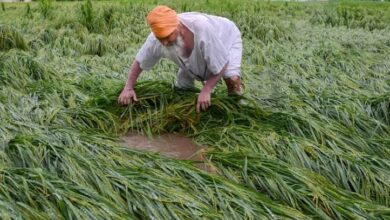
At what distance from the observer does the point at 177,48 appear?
396cm

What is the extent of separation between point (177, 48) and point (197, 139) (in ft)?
2.39

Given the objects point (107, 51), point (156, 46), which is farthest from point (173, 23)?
point (107, 51)

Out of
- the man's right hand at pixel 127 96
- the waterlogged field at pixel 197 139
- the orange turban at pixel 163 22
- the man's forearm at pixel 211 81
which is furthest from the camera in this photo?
the man's right hand at pixel 127 96

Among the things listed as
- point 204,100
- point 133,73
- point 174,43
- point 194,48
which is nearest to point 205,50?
point 194,48

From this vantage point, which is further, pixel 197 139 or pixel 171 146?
pixel 197 139

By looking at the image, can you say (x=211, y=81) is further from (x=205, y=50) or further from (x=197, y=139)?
(x=197, y=139)

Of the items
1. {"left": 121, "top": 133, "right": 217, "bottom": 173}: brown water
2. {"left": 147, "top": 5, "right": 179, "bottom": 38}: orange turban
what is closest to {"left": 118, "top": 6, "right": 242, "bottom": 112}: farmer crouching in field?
{"left": 147, "top": 5, "right": 179, "bottom": 38}: orange turban

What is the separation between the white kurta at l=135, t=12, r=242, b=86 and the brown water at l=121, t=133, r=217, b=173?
19.3 inches

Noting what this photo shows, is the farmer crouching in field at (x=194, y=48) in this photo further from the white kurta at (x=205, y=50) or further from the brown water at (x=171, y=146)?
the brown water at (x=171, y=146)

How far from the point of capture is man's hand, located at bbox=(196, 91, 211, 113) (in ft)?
13.8

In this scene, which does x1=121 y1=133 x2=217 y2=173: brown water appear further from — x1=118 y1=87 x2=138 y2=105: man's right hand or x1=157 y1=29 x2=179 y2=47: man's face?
x1=157 y1=29 x2=179 y2=47: man's face

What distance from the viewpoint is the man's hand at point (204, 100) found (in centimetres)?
419

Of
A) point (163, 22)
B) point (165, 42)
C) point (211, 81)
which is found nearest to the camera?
point (163, 22)

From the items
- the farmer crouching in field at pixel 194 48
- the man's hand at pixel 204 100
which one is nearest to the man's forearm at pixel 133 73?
the farmer crouching in field at pixel 194 48
